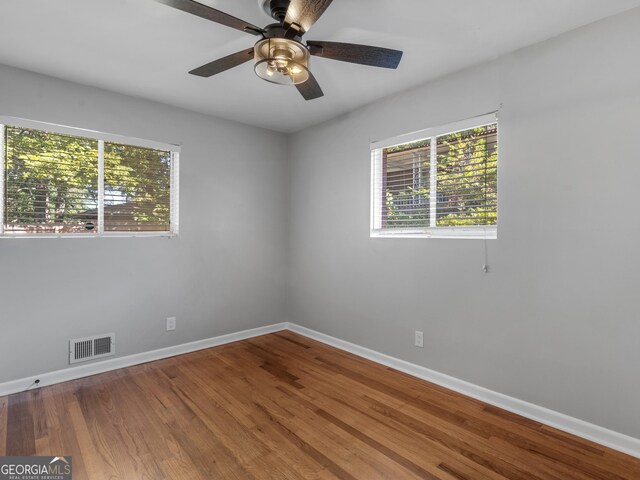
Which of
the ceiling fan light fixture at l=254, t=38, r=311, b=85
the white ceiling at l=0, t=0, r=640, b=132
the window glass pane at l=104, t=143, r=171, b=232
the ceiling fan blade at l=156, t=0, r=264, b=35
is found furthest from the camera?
the window glass pane at l=104, t=143, r=171, b=232

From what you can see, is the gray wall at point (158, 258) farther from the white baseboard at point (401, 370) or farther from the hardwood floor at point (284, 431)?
the hardwood floor at point (284, 431)

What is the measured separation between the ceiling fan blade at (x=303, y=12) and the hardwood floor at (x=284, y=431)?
7.22 feet

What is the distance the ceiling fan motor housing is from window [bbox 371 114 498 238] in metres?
1.57

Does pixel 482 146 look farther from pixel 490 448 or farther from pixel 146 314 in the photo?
pixel 146 314

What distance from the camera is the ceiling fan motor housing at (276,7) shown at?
1704 millimetres

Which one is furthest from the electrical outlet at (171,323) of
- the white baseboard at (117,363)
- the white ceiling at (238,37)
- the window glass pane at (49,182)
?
the white ceiling at (238,37)

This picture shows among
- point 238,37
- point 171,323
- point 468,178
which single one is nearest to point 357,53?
point 238,37

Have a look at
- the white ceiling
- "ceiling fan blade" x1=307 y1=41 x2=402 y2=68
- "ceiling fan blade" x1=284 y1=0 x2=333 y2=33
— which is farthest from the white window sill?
"ceiling fan blade" x1=284 y1=0 x2=333 y2=33

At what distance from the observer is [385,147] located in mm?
3188

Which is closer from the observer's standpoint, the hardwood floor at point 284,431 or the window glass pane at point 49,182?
the hardwood floor at point 284,431

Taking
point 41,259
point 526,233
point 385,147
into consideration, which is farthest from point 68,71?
point 526,233

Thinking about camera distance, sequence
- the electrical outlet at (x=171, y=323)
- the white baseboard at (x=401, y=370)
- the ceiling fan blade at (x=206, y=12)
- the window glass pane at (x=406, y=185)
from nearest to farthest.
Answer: the ceiling fan blade at (x=206, y=12) < the white baseboard at (x=401, y=370) < the window glass pane at (x=406, y=185) < the electrical outlet at (x=171, y=323)

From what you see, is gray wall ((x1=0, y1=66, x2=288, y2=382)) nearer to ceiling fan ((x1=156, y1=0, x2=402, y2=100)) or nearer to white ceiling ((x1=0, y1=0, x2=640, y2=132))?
white ceiling ((x1=0, y1=0, x2=640, y2=132))

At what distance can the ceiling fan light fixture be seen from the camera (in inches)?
65.3
